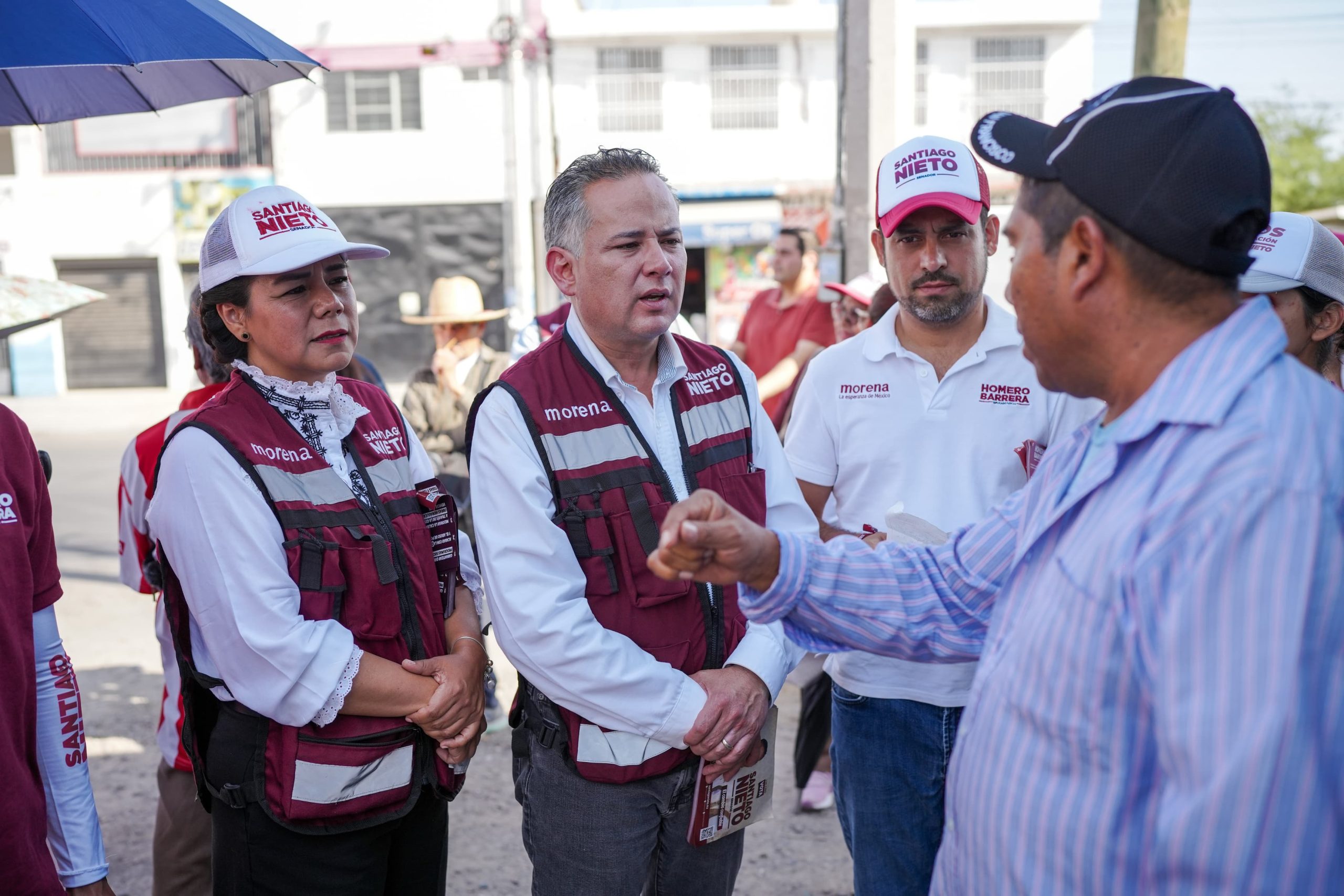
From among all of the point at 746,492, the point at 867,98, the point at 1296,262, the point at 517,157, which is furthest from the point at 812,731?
the point at 517,157

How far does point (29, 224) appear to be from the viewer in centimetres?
2261

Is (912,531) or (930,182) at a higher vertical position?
(930,182)

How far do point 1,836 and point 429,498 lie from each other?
3.46 ft

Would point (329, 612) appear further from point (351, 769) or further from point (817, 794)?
point (817, 794)

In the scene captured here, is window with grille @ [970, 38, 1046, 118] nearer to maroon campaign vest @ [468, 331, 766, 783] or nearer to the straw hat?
the straw hat

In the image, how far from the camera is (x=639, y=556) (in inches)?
91.2

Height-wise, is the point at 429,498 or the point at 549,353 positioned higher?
the point at 549,353

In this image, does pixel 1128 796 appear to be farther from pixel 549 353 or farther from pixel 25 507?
pixel 25 507

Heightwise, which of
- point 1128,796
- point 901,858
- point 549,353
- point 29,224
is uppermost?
point 29,224

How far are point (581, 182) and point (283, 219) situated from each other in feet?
2.23

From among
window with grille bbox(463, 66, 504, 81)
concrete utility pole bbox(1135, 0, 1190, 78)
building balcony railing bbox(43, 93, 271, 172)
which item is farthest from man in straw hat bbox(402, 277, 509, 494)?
building balcony railing bbox(43, 93, 271, 172)

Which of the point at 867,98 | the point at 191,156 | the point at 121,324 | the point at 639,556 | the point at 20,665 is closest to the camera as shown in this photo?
the point at 20,665

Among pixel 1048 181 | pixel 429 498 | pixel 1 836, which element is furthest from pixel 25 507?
pixel 1048 181

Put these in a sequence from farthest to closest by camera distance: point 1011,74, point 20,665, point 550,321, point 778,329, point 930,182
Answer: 1. point 1011,74
2. point 778,329
3. point 550,321
4. point 930,182
5. point 20,665
